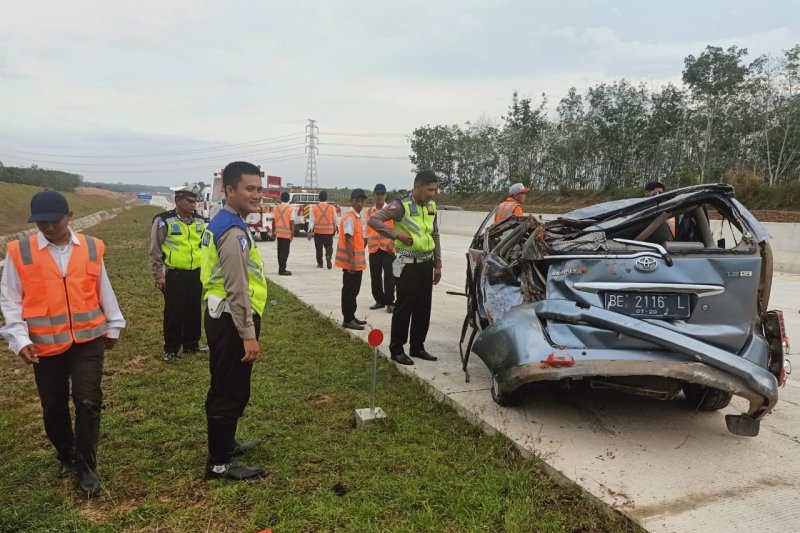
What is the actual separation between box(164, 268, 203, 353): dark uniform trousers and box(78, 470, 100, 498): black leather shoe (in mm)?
2396

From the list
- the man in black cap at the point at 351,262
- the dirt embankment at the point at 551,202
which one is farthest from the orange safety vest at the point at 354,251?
the dirt embankment at the point at 551,202

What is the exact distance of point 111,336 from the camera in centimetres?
305

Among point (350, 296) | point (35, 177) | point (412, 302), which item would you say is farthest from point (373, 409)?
point (35, 177)

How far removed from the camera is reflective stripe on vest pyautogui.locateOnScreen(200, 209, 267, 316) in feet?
9.10

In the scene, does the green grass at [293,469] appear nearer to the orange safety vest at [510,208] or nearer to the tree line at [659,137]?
the orange safety vest at [510,208]

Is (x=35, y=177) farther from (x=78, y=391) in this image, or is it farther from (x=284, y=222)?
(x=78, y=391)

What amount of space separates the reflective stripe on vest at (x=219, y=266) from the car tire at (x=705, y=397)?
118 inches

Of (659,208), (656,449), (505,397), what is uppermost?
(659,208)

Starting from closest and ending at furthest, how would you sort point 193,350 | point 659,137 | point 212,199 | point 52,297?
point 52,297 < point 193,350 < point 212,199 < point 659,137

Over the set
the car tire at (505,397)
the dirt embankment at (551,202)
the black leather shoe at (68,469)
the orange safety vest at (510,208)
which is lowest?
the black leather shoe at (68,469)

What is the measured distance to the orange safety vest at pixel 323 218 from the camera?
38.5ft

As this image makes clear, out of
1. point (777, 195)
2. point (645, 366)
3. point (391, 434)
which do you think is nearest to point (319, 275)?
point (391, 434)

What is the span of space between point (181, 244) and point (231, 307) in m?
2.74

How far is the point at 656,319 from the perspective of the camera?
10.7ft
